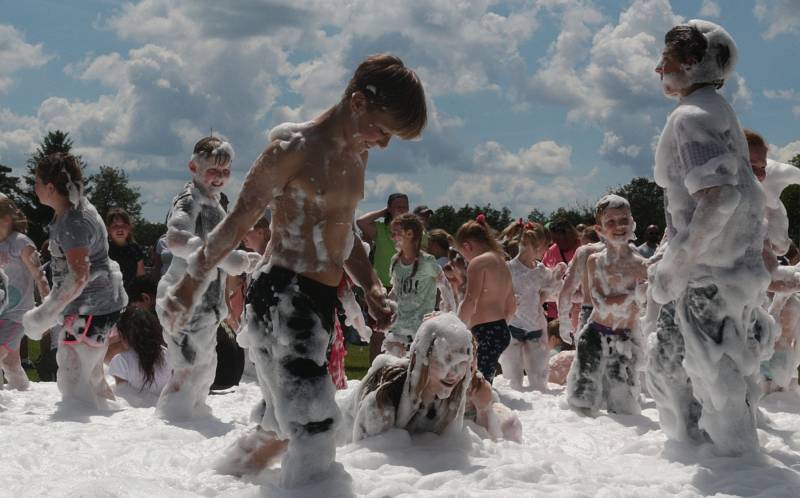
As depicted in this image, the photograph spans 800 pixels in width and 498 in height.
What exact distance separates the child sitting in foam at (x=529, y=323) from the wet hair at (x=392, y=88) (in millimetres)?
4579

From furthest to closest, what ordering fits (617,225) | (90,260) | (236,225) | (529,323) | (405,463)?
Answer: (529,323) < (617,225) < (90,260) < (405,463) < (236,225)

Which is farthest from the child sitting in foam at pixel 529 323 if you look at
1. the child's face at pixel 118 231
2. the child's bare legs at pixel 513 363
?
the child's face at pixel 118 231

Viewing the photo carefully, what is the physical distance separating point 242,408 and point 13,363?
2344 mm

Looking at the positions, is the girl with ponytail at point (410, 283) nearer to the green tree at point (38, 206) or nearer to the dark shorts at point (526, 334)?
the dark shorts at point (526, 334)

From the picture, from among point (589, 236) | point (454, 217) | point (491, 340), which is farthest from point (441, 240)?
point (454, 217)

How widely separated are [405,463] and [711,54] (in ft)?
9.09

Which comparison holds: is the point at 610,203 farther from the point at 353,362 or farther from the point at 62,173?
the point at 353,362

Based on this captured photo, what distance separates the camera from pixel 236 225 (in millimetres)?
3504

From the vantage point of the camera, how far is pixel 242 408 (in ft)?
21.5

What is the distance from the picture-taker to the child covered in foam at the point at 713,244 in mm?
4125

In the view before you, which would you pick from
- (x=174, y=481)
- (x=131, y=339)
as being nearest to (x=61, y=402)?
(x=131, y=339)

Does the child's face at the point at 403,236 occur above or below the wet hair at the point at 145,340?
above

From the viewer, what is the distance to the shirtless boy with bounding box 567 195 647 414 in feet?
21.0

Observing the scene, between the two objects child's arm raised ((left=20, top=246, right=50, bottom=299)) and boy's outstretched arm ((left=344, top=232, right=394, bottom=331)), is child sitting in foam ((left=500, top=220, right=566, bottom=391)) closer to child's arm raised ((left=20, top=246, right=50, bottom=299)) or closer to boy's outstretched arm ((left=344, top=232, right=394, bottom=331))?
boy's outstretched arm ((left=344, top=232, right=394, bottom=331))
